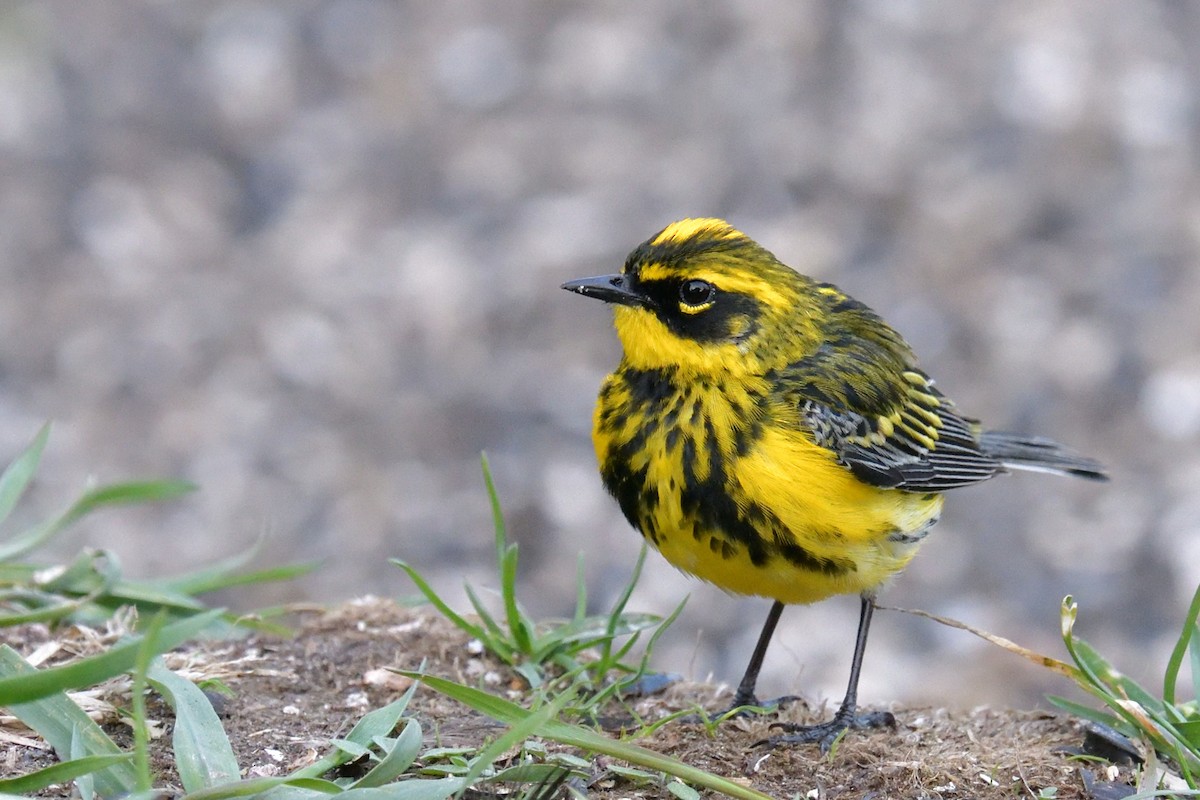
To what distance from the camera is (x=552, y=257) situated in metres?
8.95

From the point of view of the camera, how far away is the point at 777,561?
412 cm

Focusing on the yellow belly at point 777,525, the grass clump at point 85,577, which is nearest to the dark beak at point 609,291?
the yellow belly at point 777,525

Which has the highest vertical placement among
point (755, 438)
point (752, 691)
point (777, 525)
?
point (755, 438)

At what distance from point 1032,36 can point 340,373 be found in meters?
5.06

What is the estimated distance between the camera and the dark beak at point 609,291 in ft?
14.5

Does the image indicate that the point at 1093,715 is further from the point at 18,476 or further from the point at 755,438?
the point at 18,476

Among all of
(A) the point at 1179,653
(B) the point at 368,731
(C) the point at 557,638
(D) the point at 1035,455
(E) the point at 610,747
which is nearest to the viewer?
(E) the point at 610,747

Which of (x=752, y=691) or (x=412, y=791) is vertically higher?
(x=412, y=791)

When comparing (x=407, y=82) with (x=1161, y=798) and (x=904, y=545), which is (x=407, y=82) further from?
(x=1161, y=798)

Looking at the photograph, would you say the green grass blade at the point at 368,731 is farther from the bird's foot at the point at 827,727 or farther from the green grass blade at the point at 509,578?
the bird's foot at the point at 827,727

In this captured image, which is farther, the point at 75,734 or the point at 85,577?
the point at 85,577

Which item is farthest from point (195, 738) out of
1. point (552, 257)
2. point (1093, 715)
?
point (552, 257)

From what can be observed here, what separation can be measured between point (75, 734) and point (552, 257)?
19.6 feet

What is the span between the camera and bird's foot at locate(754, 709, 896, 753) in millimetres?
3949
